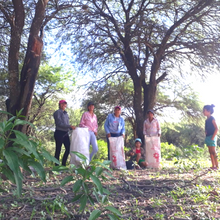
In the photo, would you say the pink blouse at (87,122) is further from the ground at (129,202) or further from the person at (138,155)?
the ground at (129,202)

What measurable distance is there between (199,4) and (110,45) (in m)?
2.99

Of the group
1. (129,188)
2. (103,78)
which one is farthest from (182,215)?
(103,78)

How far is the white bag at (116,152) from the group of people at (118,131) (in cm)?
17

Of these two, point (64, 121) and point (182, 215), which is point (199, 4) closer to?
point (64, 121)

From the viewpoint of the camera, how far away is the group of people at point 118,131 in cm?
562

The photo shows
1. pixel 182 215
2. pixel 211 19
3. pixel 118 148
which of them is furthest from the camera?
pixel 211 19

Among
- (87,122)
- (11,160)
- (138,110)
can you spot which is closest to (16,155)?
(11,160)

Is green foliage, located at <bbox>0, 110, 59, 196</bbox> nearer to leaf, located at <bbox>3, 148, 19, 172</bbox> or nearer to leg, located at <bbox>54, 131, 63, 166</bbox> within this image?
leaf, located at <bbox>3, 148, 19, 172</bbox>

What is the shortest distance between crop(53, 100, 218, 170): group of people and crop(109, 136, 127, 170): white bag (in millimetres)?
171

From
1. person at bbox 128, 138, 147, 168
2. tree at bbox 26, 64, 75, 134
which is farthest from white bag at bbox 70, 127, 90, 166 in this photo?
tree at bbox 26, 64, 75, 134

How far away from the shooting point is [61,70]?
49.3ft

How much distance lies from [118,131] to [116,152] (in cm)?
56

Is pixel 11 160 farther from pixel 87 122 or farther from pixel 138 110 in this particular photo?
pixel 138 110

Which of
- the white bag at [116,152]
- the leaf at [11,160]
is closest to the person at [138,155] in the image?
the white bag at [116,152]
